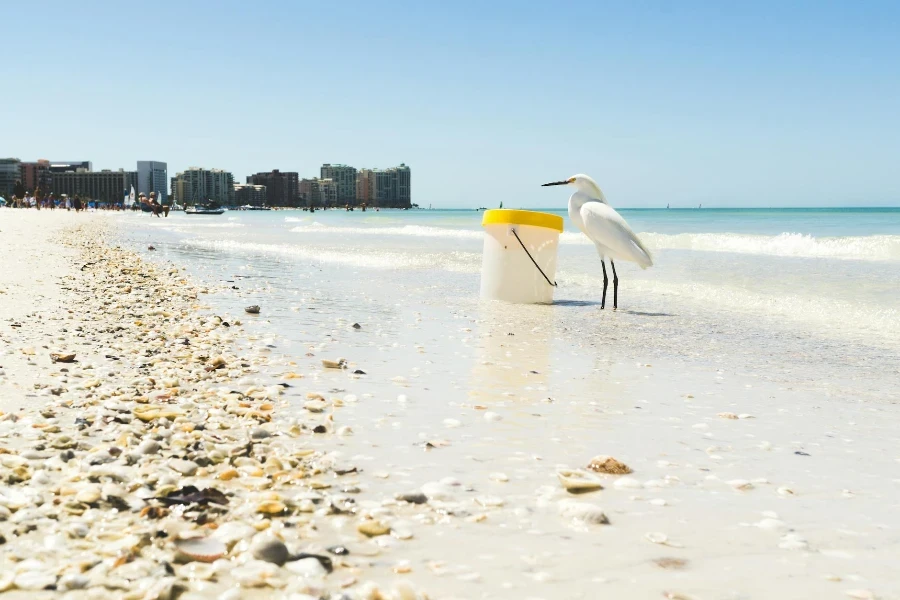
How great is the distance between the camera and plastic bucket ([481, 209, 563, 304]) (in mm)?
8974

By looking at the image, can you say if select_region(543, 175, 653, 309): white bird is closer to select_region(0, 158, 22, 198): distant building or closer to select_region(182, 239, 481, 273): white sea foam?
select_region(182, 239, 481, 273): white sea foam

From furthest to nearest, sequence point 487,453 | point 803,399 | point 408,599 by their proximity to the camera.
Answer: point 803,399 < point 487,453 < point 408,599

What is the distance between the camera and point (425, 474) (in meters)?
2.88

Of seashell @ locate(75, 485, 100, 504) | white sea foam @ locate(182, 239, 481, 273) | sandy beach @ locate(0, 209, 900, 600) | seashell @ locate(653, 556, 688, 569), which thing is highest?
white sea foam @ locate(182, 239, 481, 273)

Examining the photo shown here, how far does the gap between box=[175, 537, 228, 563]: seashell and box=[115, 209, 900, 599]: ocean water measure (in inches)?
15.9

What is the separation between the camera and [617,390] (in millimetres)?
4516

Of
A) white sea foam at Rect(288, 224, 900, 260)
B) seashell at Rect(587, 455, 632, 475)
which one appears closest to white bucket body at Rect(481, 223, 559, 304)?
seashell at Rect(587, 455, 632, 475)

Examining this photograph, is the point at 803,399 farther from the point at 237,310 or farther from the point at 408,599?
the point at 237,310

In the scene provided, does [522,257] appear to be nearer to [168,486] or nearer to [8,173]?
[168,486]

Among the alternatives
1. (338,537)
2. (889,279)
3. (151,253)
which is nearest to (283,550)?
(338,537)

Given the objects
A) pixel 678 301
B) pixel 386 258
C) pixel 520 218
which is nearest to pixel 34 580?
pixel 520 218

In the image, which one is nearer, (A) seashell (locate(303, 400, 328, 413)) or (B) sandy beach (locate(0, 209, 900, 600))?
(B) sandy beach (locate(0, 209, 900, 600))

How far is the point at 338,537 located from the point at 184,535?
46cm

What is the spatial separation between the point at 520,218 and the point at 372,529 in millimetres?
6877
